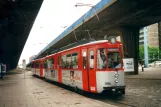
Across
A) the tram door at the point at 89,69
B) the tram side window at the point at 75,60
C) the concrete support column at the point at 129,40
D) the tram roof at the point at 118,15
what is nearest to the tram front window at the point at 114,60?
the tram door at the point at 89,69

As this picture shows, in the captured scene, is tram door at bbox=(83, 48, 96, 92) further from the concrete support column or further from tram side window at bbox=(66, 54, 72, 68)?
the concrete support column

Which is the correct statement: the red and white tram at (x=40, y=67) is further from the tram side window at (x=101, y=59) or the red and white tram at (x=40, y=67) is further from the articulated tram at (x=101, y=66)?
the tram side window at (x=101, y=59)

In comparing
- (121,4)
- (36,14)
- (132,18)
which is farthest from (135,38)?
(36,14)

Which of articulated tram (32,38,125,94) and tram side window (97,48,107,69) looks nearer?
articulated tram (32,38,125,94)

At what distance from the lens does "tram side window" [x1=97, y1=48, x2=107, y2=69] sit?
13252 mm

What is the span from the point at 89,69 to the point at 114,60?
1469 millimetres

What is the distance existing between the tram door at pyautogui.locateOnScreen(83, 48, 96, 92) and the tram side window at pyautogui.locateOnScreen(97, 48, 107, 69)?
36 cm

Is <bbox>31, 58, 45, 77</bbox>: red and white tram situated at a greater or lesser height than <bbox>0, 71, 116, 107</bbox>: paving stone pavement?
greater

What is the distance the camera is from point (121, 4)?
24031mm

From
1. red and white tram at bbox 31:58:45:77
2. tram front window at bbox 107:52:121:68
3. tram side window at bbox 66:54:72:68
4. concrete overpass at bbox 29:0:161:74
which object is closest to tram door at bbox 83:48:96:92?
tram front window at bbox 107:52:121:68

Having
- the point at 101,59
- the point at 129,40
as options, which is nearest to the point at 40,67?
the point at 129,40

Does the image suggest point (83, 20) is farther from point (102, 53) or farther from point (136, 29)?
point (102, 53)

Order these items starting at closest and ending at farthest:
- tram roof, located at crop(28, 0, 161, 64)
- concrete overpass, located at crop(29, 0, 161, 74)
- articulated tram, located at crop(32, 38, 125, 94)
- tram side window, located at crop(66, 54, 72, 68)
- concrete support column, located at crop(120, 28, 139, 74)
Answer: articulated tram, located at crop(32, 38, 125, 94)
tram side window, located at crop(66, 54, 72, 68)
tram roof, located at crop(28, 0, 161, 64)
concrete overpass, located at crop(29, 0, 161, 74)
concrete support column, located at crop(120, 28, 139, 74)

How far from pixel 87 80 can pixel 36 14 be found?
12.6 meters
